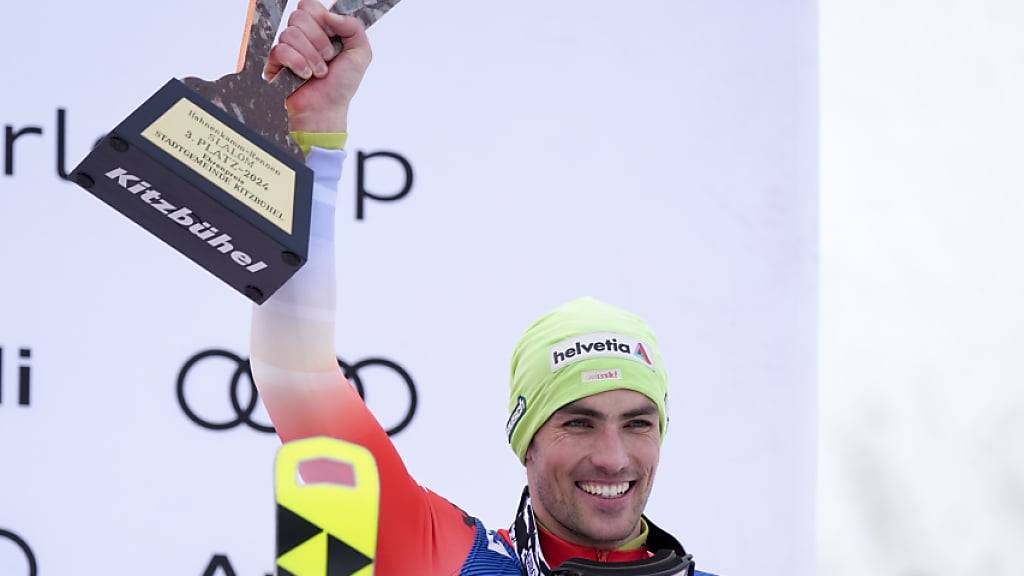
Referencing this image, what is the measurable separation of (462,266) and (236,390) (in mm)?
470

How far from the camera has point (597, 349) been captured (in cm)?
200

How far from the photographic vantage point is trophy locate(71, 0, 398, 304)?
4.35 feet

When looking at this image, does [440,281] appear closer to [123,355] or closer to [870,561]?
[123,355]

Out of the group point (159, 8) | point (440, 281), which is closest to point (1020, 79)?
point (440, 281)

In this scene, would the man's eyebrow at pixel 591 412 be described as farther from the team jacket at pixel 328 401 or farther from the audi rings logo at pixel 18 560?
the audi rings logo at pixel 18 560

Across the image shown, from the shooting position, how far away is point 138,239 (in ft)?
8.10

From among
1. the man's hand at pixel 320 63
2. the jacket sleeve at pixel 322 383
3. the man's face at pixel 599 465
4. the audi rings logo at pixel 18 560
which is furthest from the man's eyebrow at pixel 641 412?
the audi rings logo at pixel 18 560

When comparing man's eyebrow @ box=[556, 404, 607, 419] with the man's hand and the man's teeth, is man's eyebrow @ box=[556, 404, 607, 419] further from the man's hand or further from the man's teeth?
the man's hand

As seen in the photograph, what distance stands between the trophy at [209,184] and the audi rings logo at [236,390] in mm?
1063

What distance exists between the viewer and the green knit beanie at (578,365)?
1981 mm

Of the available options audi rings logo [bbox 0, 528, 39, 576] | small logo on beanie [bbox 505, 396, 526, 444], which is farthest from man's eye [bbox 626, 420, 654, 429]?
audi rings logo [bbox 0, 528, 39, 576]

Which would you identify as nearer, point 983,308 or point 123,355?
point 123,355

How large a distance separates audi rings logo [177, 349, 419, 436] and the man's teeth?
0.62m

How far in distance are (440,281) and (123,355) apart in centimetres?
58
